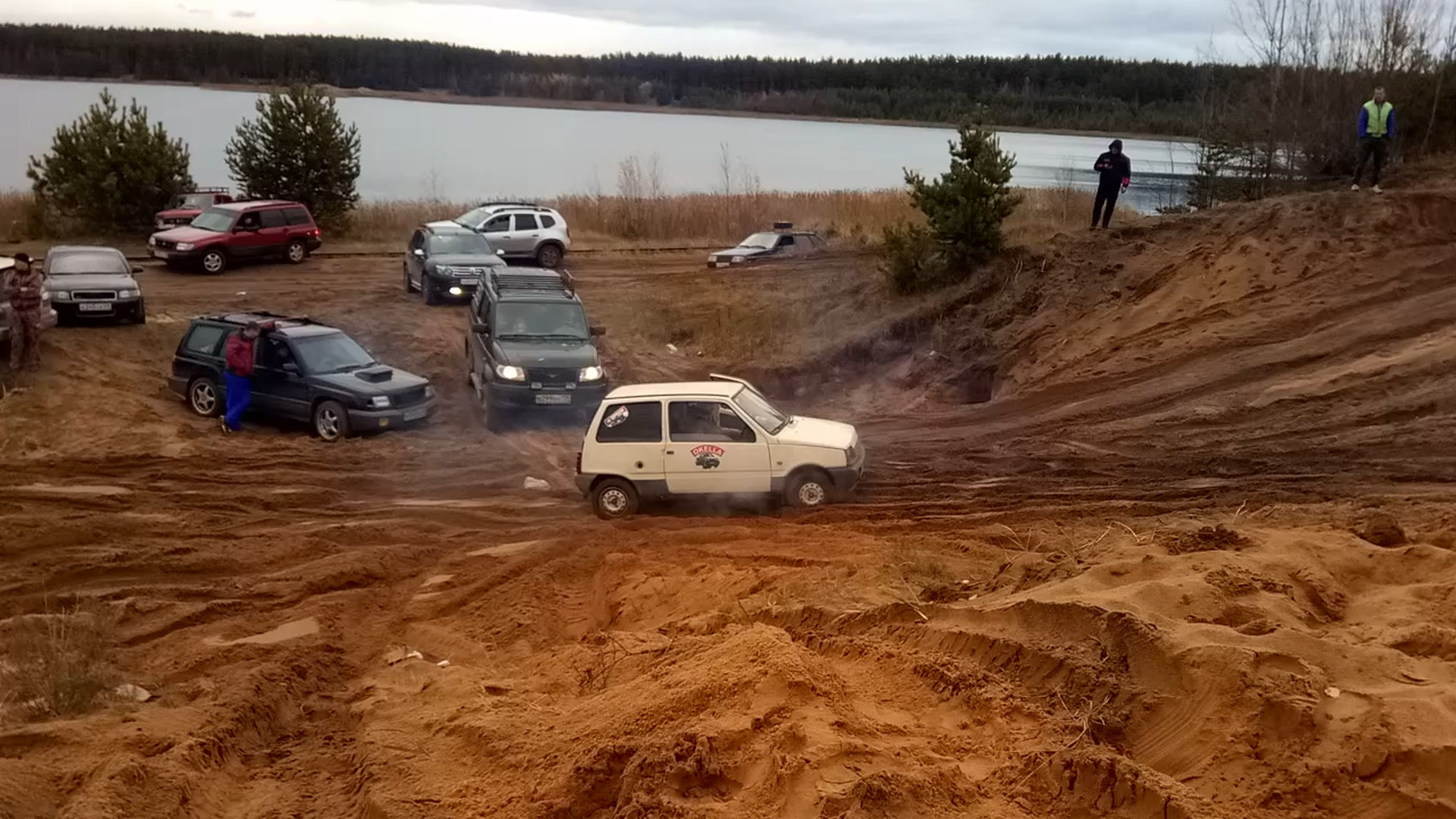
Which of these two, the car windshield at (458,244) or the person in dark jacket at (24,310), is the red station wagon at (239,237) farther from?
the person in dark jacket at (24,310)

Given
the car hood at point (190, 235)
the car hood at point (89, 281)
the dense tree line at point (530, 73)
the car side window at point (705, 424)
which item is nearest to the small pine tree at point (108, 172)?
the car hood at point (190, 235)

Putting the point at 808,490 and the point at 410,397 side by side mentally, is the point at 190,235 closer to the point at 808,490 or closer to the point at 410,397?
the point at 410,397

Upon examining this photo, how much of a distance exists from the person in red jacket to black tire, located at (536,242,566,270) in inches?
504

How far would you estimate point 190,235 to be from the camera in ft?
87.6

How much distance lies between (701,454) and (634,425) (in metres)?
0.87

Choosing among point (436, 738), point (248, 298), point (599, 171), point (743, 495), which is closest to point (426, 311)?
point (248, 298)

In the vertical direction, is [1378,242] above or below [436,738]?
above

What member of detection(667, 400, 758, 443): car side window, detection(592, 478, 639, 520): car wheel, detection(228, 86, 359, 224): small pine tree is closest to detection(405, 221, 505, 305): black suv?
detection(228, 86, 359, 224): small pine tree

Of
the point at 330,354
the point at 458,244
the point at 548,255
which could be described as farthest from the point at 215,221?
the point at 330,354

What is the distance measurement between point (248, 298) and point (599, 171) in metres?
45.2

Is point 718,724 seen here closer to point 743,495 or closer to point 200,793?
point 200,793

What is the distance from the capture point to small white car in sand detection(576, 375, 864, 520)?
13.2 metres

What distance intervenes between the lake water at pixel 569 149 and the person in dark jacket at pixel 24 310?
31.6 meters

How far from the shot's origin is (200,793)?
6941 millimetres
